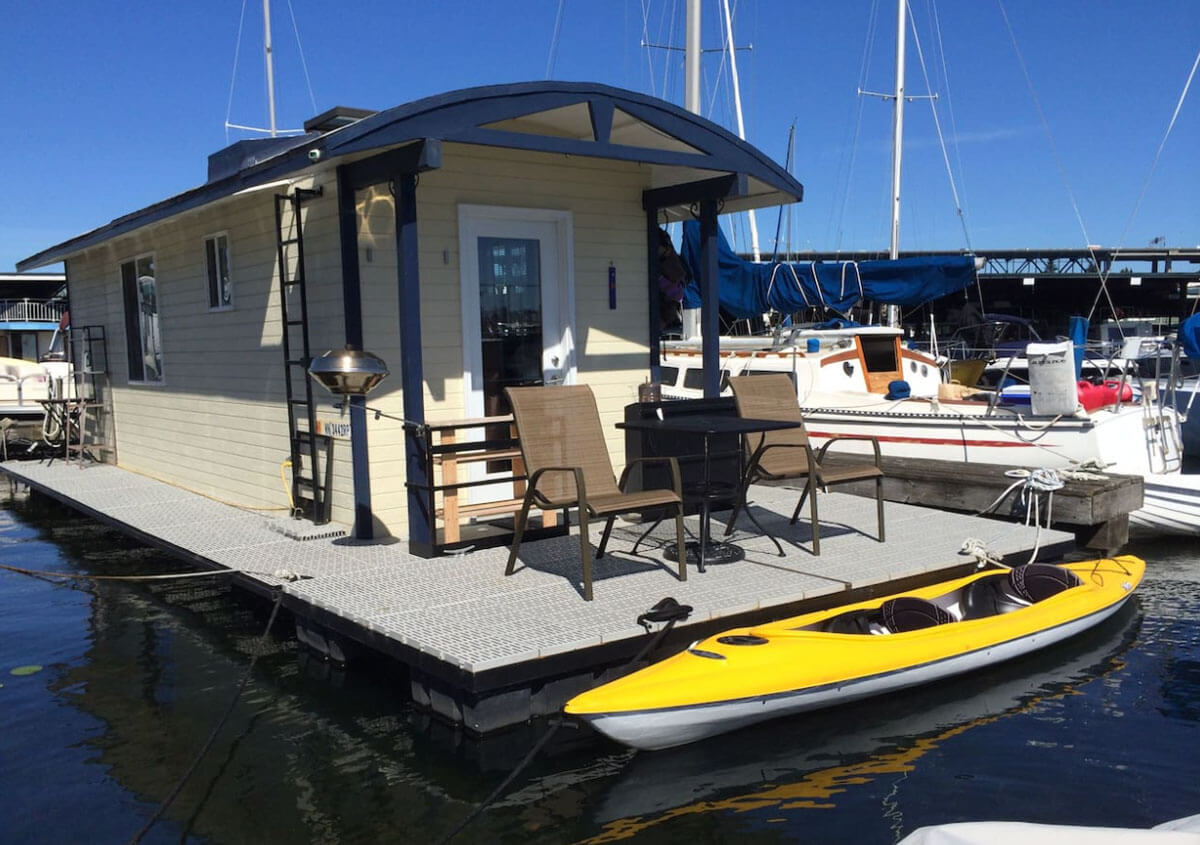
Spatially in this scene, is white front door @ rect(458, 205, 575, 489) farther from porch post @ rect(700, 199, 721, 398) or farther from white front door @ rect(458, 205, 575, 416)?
porch post @ rect(700, 199, 721, 398)

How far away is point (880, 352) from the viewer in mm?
A: 12773

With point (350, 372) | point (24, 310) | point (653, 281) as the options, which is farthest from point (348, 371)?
point (24, 310)

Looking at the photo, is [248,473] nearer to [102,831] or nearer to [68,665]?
[68,665]

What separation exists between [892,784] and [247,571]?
3.89 metres

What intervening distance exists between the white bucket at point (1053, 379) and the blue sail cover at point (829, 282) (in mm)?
2661

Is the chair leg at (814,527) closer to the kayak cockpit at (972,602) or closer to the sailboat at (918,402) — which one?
the kayak cockpit at (972,602)

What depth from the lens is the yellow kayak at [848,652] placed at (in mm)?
4234

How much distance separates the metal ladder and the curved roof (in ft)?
1.53

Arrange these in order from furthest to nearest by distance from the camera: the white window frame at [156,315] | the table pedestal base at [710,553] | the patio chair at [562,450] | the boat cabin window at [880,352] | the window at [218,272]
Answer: the boat cabin window at [880,352] → the white window frame at [156,315] → the window at [218,272] → the table pedestal base at [710,553] → the patio chair at [562,450]

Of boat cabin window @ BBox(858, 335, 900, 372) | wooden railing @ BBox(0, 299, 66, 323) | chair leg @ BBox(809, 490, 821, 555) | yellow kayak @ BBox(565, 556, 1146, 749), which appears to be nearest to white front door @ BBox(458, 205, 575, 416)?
chair leg @ BBox(809, 490, 821, 555)

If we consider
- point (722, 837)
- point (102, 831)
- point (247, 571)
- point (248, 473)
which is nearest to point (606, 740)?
point (722, 837)

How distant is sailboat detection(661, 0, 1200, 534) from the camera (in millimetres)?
9297

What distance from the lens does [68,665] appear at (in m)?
5.91

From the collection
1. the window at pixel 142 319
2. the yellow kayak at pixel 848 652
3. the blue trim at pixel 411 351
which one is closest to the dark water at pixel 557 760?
the yellow kayak at pixel 848 652
